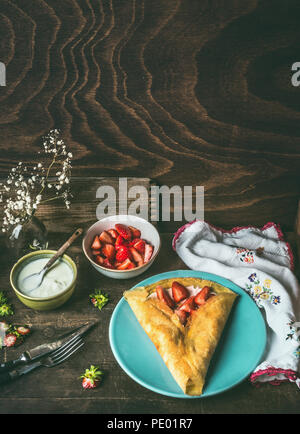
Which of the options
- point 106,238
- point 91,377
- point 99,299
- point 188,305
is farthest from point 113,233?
point 91,377

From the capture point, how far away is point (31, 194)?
48.6 inches

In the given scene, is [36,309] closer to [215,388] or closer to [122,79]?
[215,388]

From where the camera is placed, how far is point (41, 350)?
0.99m

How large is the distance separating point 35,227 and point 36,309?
24 cm

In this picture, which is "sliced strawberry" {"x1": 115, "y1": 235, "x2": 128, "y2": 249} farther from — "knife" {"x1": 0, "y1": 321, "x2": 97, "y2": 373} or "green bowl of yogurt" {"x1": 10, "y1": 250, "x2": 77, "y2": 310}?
"knife" {"x1": 0, "y1": 321, "x2": 97, "y2": 373}

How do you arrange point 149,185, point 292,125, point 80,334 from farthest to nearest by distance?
point 149,185 < point 292,125 < point 80,334

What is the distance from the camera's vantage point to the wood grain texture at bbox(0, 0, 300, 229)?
988 mm

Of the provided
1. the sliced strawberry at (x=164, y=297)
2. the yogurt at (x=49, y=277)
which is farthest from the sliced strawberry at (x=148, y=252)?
the yogurt at (x=49, y=277)

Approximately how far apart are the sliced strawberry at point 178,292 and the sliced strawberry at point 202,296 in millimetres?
35

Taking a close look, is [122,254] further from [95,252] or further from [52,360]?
[52,360]

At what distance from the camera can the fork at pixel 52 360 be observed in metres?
0.94

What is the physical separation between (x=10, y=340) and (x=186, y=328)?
18.2 inches
